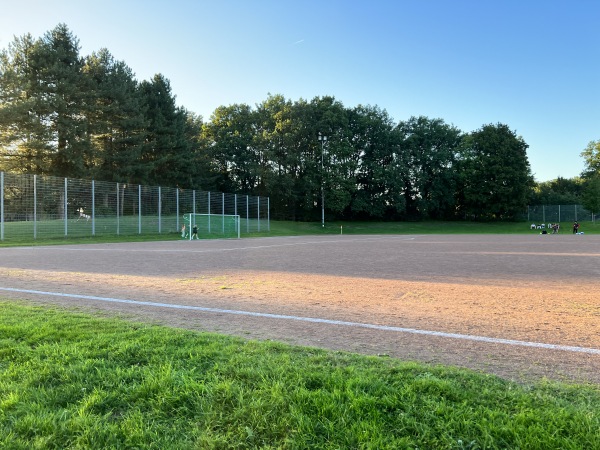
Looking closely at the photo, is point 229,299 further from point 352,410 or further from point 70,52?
point 70,52

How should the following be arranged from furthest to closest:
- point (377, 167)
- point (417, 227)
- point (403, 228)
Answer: point (377, 167), point (417, 227), point (403, 228)

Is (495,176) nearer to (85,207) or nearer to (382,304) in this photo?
(85,207)

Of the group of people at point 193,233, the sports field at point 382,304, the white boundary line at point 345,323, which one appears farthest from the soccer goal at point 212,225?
the white boundary line at point 345,323

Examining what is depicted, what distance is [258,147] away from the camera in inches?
2238

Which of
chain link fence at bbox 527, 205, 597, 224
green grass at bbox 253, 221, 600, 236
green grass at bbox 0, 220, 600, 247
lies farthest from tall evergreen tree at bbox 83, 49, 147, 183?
chain link fence at bbox 527, 205, 597, 224

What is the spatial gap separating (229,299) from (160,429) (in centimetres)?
412

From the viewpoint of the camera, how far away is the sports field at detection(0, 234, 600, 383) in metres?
3.88

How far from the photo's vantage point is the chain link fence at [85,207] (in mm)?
22844

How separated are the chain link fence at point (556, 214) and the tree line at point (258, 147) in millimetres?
3228

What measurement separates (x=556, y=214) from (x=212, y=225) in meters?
55.2

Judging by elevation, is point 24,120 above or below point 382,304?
above

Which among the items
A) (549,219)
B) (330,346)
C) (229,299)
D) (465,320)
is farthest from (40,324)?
(549,219)

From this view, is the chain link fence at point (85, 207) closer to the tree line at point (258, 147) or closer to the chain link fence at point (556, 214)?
the tree line at point (258, 147)

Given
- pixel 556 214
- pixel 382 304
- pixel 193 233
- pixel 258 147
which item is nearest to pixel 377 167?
pixel 258 147
